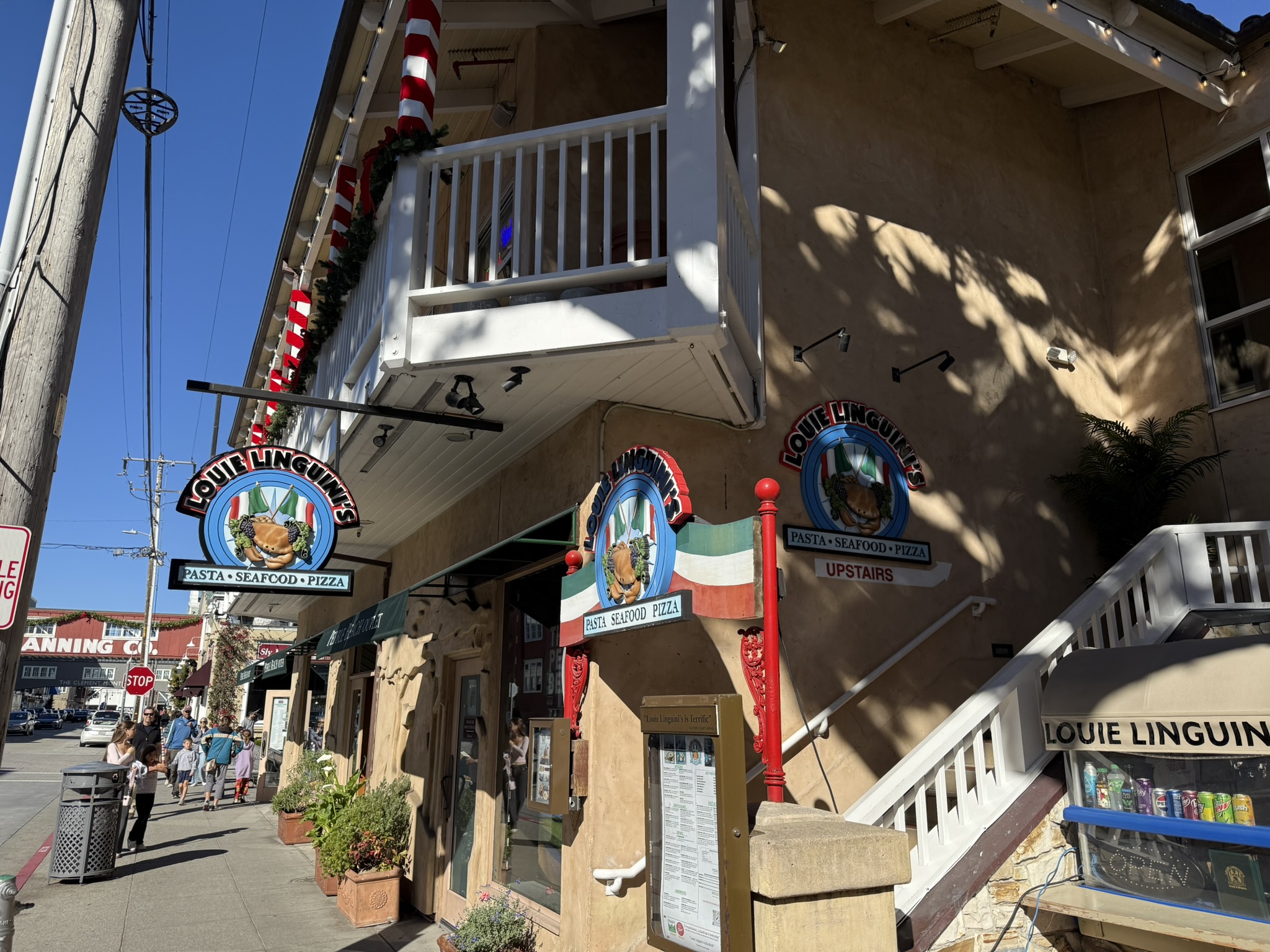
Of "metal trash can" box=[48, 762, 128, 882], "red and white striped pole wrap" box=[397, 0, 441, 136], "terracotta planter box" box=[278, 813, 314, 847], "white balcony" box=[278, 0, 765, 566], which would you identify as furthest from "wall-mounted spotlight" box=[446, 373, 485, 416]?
"terracotta planter box" box=[278, 813, 314, 847]

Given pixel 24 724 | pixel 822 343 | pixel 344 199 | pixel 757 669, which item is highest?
pixel 344 199

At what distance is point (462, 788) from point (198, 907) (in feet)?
10.0

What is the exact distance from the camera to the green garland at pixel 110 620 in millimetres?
66938

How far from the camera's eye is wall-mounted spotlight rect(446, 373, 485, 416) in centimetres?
620

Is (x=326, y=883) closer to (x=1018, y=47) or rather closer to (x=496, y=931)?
(x=496, y=931)

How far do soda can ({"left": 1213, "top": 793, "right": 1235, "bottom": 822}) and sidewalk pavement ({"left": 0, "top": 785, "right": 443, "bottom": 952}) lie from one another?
20.2 ft

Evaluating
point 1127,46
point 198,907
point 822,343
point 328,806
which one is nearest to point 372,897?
point 328,806

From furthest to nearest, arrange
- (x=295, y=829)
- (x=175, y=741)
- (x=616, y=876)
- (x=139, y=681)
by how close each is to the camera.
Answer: (x=139, y=681) → (x=175, y=741) → (x=295, y=829) → (x=616, y=876)

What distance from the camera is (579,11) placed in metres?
8.63

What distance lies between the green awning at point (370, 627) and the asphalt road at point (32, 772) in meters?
2.92

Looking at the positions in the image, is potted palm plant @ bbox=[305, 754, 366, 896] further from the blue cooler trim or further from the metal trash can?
the blue cooler trim

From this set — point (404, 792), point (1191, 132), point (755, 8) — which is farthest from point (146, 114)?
point (1191, 132)

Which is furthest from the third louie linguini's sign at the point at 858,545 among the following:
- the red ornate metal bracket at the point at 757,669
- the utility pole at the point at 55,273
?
the utility pole at the point at 55,273

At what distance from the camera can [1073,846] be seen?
550 centimetres
